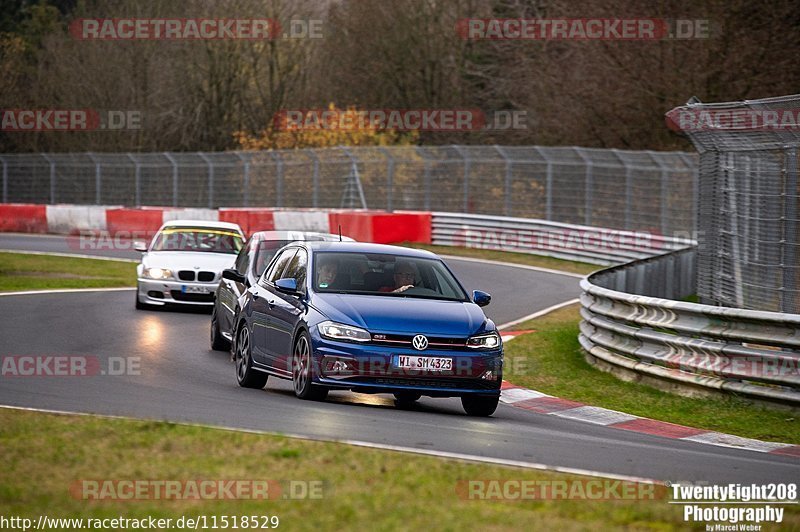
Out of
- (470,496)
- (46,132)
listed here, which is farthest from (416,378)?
(46,132)

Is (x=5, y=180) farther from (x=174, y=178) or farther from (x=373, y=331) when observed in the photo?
(x=373, y=331)

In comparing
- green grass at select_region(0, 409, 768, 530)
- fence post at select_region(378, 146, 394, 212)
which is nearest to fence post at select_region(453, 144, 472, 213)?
fence post at select_region(378, 146, 394, 212)

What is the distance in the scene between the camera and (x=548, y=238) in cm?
3600

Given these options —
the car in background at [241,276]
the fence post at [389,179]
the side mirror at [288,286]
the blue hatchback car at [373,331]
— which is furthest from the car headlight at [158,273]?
the fence post at [389,179]

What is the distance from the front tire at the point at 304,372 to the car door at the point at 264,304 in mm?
803

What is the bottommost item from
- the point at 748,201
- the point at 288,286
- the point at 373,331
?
the point at 373,331

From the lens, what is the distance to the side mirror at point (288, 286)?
12.5 meters

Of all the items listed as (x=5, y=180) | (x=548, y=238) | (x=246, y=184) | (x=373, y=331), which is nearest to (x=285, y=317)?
(x=373, y=331)

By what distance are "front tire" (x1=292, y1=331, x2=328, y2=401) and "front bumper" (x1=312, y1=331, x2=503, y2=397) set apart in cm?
13

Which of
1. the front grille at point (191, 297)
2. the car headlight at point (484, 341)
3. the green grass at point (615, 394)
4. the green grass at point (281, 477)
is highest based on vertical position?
the car headlight at point (484, 341)

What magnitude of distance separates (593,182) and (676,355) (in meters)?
21.0

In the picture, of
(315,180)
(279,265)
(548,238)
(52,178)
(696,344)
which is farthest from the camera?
(52,178)

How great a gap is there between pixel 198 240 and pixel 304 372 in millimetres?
10579

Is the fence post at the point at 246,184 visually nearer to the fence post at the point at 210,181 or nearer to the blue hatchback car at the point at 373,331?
the fence post at the point at 210,181
